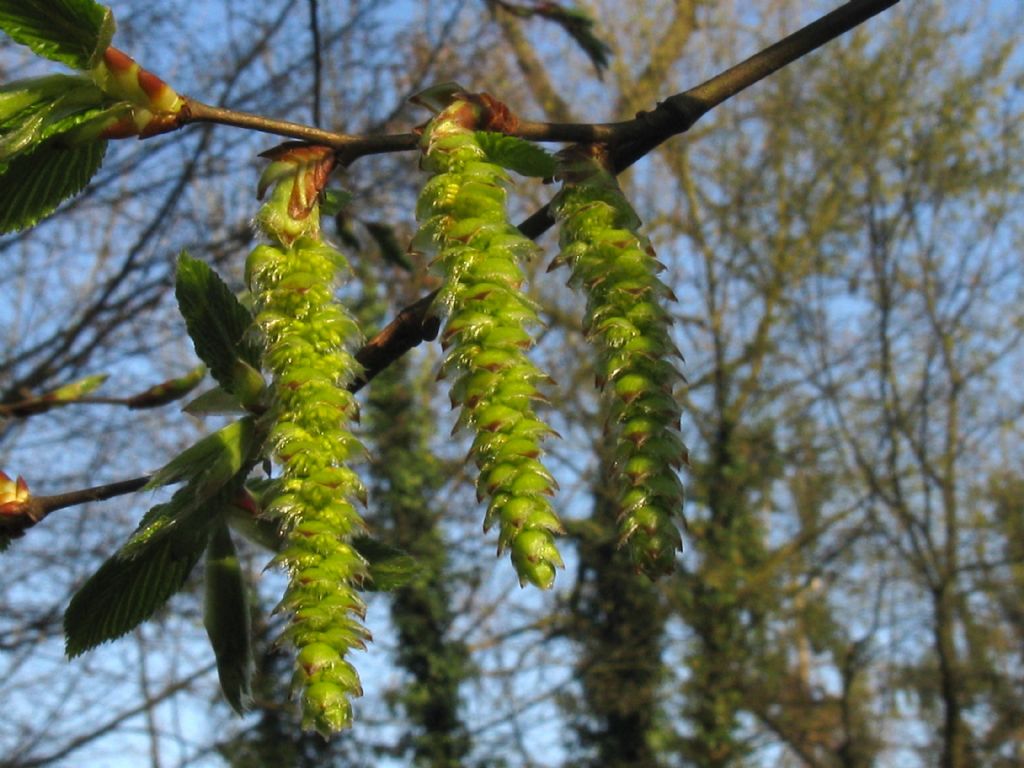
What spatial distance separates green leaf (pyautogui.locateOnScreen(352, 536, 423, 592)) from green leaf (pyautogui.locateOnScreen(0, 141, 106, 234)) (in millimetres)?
332

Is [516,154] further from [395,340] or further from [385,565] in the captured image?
[385,565]

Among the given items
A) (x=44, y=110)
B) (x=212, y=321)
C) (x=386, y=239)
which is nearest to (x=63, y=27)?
(x=44, y=110)

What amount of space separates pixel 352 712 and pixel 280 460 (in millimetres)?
144

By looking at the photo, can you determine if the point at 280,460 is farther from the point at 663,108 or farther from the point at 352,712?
the point at 663,108

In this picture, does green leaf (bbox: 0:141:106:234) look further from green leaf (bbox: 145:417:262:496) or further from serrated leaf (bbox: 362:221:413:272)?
serrated leaf (bbox: 362:221:413:272)

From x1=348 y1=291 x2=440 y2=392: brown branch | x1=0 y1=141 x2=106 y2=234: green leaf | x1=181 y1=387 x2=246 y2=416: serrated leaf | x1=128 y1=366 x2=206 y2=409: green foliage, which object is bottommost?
x1=348 y1=291 x2=440 y2=392: brown branch

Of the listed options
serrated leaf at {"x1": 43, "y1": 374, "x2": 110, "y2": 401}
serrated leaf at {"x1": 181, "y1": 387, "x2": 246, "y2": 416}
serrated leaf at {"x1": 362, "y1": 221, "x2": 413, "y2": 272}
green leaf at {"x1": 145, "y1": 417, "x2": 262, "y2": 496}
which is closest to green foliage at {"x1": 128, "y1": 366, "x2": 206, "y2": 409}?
serrated leaf at {"x1": 43, "y1": 374, "x2": 110, "y2": 401}

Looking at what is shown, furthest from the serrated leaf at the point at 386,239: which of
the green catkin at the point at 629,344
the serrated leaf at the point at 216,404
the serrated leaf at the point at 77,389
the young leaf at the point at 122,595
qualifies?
A: the green catkin at the point at 629,344

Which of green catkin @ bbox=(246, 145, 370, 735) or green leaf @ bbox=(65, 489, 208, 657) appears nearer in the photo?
green catkin @ bbox=(246, 145, 370, 735)

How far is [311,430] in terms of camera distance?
643 mm

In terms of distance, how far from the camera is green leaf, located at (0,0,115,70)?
726mm

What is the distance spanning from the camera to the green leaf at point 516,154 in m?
0.73

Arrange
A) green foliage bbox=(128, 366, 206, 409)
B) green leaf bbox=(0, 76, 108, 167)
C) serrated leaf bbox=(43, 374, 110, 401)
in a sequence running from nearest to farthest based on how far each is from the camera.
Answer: green leaf bbox=(0, 76, 108, 167) → green foliage bbox=(128, 366, 206, 409) → serrated leaf bbox=(43, 374, 110, 401)

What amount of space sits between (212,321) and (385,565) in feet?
0.77
